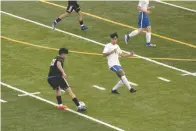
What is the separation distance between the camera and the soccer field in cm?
2253

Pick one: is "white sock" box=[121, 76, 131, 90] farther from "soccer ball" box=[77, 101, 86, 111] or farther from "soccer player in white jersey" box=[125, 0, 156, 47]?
"soccer player in white jersey" box=[125, 0, 156, 47]

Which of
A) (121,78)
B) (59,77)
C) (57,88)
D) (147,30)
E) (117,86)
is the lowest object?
(117,86)

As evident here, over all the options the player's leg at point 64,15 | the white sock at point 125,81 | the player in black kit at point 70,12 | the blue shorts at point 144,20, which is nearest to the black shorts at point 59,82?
the white sock at point 125,81

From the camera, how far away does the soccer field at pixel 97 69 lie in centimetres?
2253

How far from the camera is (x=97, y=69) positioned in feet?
90.6

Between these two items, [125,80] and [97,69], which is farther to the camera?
[97,69]

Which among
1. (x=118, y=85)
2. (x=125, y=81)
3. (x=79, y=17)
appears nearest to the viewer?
(x=125, y=81)

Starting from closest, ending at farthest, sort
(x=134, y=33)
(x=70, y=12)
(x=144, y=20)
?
1. (x=144, y=20)
2. (x=134, y=33)
3. (x=70, y=12)

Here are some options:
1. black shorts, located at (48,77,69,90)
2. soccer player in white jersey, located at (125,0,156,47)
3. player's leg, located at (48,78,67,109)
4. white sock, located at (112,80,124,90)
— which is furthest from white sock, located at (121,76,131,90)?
soccer player in white jersey, located at (125,0,156,47)

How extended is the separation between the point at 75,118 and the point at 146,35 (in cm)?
844

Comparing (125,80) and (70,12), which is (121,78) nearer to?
(125,80)

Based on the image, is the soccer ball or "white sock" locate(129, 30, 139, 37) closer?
the soccer ball

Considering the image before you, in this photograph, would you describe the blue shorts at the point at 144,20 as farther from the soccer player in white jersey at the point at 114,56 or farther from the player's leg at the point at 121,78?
the player's leg at the point at 121,78

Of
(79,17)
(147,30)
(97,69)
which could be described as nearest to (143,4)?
(147,30)
